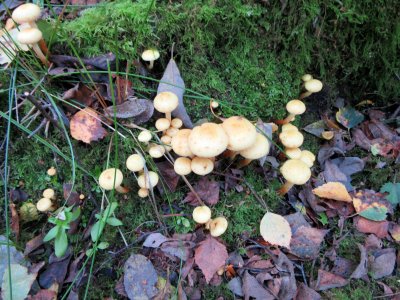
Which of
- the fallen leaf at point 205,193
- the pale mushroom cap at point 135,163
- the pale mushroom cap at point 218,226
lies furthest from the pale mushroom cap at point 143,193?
the pale mushroom cap at point 218,226

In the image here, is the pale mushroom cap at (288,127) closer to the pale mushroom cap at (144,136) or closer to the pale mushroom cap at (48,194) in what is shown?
the pale mushroom cap at (144,136)

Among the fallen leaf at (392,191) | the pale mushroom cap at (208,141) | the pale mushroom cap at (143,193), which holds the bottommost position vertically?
the fallen leaf at (392,191)

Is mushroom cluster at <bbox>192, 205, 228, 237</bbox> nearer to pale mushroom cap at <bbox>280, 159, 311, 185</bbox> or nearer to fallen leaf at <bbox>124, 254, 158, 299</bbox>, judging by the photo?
fallen leaf at <bbox>124, 254, 158, 299</bbox>

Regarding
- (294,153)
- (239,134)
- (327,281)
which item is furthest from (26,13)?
(327,281)

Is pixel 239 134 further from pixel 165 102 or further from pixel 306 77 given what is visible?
pixel 306 77

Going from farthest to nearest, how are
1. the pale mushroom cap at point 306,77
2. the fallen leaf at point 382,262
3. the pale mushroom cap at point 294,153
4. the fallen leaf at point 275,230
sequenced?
the pale mushroom cap at point 306,77
the pale mushroom cap at point 294,153
the fallen leaf at point 382,262
the fallen leaf at point 275,230

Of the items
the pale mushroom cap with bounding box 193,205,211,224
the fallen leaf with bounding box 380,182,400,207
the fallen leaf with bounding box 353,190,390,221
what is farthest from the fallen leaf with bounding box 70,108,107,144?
the fallen leaf with bounding box 380,182,400,207
